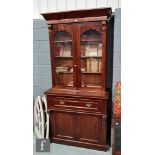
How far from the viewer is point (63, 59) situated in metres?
3.08

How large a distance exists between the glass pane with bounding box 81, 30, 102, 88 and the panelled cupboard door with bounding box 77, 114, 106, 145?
1.52 ft

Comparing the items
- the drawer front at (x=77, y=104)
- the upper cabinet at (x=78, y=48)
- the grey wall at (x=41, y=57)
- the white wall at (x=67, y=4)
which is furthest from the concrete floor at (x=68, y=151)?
the white wall at (x=67, y=4)

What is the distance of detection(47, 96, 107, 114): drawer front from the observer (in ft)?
8.89

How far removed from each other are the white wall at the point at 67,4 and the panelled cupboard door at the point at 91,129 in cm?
160

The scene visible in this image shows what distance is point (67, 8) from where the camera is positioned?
3170 millimetres

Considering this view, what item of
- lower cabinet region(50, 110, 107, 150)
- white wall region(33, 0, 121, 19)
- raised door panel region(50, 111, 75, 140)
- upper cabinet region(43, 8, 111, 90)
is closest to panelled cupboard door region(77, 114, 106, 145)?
lower cabinet region(50, 110, 107, 150)

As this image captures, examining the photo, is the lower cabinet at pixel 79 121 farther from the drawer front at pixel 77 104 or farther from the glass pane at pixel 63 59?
the glass pane at pixel 63 59

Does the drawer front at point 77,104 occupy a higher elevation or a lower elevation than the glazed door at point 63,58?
lower

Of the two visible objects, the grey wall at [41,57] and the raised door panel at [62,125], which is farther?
the grey wall at [41,57]

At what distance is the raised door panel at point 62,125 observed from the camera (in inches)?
115

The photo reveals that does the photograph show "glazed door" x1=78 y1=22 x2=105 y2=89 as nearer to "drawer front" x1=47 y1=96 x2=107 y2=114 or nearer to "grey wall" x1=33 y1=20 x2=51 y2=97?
"drawer front" x1=47 y1=96 x2=107 y2=114
